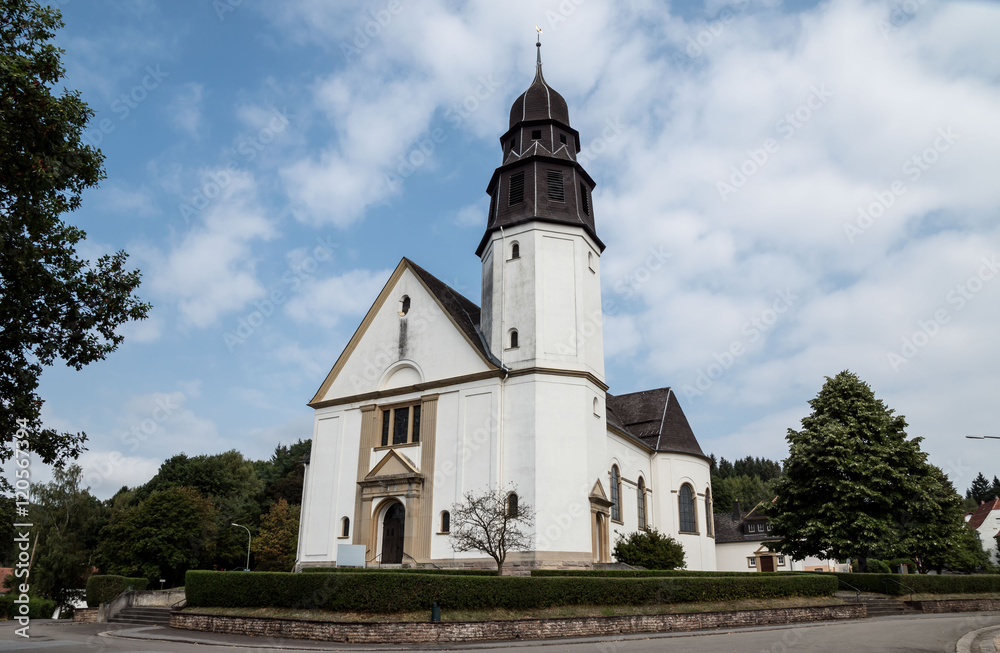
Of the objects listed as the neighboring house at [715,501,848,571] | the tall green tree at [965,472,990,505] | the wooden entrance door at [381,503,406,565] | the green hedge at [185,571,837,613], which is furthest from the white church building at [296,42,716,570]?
the tall green tree at [965,472,990,505]

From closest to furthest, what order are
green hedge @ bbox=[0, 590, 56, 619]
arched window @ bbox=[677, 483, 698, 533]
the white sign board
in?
the white sign board, green hedge @ bbox=[0, 590, 56, 619], arched window @ bbox=[677, 483, 698, 533]

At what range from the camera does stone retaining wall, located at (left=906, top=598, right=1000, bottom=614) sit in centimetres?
2784

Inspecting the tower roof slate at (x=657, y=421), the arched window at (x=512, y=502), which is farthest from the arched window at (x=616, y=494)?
the arched window at (x=512, y=502)

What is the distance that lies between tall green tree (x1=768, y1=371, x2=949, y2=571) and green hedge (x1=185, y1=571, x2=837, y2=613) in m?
9.37

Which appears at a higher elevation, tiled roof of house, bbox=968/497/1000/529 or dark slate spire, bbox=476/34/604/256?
dark slate spire, bbox=476/34/604/256

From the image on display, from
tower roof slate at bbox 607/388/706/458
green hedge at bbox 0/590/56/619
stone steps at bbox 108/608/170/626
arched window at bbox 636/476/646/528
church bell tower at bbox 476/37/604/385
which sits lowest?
green hedge at bbox 0/590/56/619

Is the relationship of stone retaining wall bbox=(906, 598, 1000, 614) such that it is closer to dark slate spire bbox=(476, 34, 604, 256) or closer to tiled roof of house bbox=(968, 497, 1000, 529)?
dark slate spire bbox=(476, 34, 604, 256)

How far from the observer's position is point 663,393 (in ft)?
153

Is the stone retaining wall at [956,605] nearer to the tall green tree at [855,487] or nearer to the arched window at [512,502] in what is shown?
the tall green tree at [855,487]

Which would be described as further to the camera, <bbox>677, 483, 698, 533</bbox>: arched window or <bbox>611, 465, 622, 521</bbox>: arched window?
<bbox>677, 483, 698, 533</bbox>: arched window

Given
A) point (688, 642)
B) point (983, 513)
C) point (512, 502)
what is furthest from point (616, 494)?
point (983, 513)

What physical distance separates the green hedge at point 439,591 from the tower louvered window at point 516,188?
18.4 metres

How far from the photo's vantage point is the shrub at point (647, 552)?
30.9 metres

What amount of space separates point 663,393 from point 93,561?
43.1 meters
